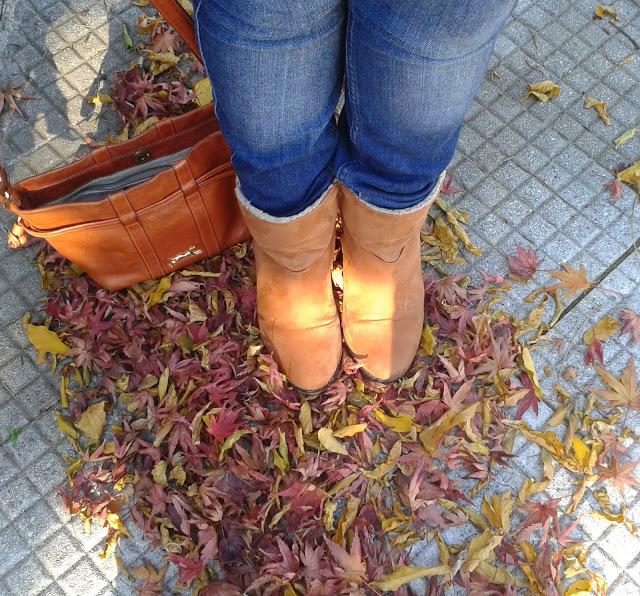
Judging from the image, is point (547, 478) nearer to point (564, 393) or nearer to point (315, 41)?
point (564, 393)

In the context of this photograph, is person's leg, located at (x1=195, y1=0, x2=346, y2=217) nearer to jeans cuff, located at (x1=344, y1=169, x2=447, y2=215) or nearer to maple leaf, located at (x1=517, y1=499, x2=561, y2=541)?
jeans cuff, located at (x1=344, y1=169, x2=447, y2=215)

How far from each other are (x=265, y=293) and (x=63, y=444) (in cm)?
60

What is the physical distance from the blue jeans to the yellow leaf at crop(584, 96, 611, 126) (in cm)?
98

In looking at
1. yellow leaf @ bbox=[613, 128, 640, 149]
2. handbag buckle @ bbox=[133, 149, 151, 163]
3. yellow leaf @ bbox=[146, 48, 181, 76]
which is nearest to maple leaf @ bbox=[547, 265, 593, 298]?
yellow leaf @ bbox=[613, 128, 640, 149]

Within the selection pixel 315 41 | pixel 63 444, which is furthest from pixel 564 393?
pixel 63 444

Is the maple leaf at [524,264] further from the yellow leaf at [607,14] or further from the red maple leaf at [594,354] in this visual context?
the yellow leaf at [607,14]

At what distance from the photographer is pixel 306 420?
4.94 ft

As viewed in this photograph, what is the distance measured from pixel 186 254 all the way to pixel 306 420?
511mm

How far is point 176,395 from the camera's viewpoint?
1538 mm

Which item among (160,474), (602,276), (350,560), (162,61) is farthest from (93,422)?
(602,276)

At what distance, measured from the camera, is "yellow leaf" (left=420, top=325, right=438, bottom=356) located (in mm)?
1591

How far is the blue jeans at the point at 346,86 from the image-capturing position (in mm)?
875

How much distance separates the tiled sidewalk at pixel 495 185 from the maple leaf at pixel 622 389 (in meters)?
0.04

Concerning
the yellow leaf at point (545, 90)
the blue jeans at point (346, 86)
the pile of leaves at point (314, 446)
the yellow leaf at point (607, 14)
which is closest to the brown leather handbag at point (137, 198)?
the pile of leaves at point (314, 446)
